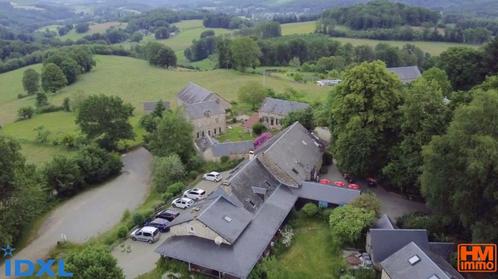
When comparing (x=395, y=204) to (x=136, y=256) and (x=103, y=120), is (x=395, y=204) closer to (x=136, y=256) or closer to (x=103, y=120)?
(x=136, y=256)

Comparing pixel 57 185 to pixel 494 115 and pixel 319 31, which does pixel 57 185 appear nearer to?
pixel 494 115

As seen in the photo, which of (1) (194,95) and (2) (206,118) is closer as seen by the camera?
(2) (206,118)

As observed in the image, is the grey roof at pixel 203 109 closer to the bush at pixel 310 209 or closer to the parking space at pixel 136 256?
the parking space at pixel 136 256

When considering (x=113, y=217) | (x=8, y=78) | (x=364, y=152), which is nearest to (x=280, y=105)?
(x=364, y=152)

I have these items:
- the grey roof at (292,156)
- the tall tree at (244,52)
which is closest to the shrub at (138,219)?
the grey roof at (292,156)

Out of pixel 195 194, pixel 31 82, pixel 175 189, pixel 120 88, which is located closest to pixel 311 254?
pixel 195 194

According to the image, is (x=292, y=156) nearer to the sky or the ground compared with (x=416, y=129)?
nearer to the ground
